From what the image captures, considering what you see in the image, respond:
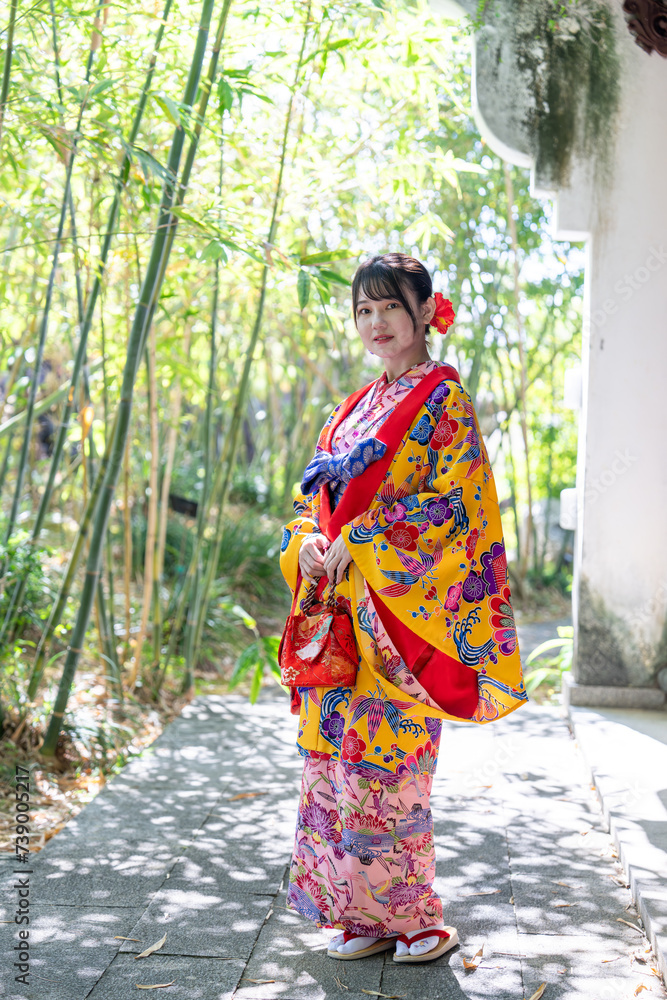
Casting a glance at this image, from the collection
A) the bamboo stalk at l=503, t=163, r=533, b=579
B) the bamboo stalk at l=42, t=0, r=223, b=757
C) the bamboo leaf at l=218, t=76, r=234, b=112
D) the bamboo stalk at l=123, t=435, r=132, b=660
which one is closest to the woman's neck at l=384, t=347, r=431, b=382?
the bamboo leaf at l=218, t=76, r=234, b=112

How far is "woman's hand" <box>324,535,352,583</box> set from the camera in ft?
5.47

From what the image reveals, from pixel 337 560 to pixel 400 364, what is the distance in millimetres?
417

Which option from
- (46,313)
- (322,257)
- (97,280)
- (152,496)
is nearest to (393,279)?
(322,257)

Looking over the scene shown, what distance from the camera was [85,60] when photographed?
8.71 ft

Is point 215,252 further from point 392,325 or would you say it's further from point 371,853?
point 371,853

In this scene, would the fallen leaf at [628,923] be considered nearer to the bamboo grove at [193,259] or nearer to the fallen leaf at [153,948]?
the fallen leaf at [153,948]

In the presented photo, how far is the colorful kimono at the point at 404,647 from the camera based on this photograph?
1.62 metres

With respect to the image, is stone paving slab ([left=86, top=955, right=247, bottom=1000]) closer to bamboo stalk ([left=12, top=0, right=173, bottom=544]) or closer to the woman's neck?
the woman's neck

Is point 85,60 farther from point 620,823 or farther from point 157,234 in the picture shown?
point 620,823

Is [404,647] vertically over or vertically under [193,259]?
under

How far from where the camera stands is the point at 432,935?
5.54ft

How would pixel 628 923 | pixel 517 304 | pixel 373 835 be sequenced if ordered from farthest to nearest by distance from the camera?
pixel 517 304 < pixel 628 923 < pixel 373 835

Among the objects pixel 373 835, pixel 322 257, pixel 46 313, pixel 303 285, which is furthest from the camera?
pixel 46 313

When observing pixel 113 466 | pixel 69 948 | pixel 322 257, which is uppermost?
pixel 322 257
